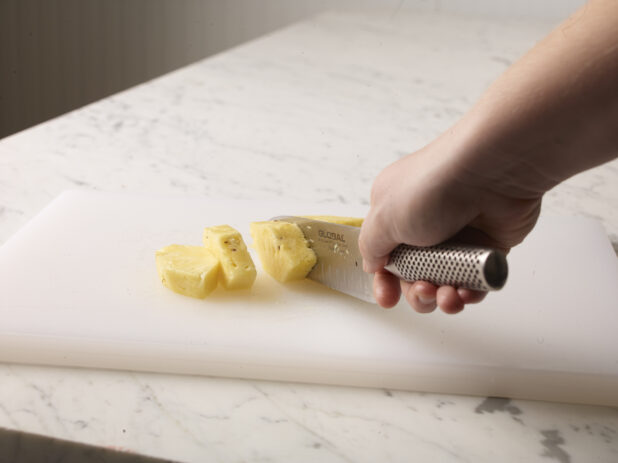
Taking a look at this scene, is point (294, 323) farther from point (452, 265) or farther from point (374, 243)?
point (452, 265)

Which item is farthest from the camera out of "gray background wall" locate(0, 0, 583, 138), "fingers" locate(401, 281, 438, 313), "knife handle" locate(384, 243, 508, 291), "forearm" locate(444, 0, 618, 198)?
"gray background wall" locate(0, 0, 583, 138)

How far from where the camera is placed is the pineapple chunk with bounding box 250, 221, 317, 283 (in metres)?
1.13

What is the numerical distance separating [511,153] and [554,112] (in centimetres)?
7

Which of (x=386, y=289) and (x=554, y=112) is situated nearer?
(x=554, y=112)

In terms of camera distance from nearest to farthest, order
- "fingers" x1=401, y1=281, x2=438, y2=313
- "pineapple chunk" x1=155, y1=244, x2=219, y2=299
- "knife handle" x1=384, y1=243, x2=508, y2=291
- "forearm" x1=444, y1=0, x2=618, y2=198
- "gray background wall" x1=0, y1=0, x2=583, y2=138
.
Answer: "forearm" x1=444, y1=0, x2=618, y2=198
"knife handle" x1=384, y1=243, x2=508, y2=291
"fingers" x1=401, y1=281, x2=438, y2=313
"pineapple chunk" x1=155, y1=244, x2=219, y2=299
"gray background wall" x1=0, y1=0, x2=583, y2=138

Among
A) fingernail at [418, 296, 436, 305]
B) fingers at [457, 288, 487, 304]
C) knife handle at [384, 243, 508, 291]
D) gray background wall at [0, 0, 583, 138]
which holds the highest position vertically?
knife handle at [384, 243, 508, 291]

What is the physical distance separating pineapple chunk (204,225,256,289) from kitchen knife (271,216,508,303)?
0.11m

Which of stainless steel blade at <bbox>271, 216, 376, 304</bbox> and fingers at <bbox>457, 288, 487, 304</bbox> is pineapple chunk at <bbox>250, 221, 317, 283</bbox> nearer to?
stainless steel blade at <bbox>271, 216, 376, 304</bbox>

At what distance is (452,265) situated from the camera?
35.1 inches

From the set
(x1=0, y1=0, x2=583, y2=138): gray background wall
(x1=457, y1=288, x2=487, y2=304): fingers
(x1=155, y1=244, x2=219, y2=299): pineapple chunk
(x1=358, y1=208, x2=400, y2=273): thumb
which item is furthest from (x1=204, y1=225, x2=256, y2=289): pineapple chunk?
(x1=0, y1=0, x2=583, y2=138): gray background wall

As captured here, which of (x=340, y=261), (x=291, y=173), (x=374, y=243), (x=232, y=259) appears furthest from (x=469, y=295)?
(x=291, y=173)

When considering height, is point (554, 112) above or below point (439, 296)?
above

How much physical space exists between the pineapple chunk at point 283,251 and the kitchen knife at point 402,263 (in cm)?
2

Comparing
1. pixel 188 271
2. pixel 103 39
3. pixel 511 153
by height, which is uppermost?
pixel 511 153
